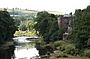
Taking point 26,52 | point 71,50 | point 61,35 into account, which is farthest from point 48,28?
point 71,50

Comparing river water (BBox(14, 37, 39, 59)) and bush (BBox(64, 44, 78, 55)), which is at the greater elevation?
bush (BBox(64, 44, 78, 55))

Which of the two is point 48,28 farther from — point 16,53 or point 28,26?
point 28,26

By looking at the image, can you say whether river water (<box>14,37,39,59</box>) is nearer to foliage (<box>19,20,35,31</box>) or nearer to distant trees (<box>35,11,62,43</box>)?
distant trees (<box>35,11,62,43</box>)

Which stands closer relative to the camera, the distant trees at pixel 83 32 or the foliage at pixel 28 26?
the distant trees at pixel 83 32

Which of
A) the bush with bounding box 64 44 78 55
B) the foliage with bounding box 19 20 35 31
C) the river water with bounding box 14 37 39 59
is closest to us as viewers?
the bush with bounding box 64 44 78 55

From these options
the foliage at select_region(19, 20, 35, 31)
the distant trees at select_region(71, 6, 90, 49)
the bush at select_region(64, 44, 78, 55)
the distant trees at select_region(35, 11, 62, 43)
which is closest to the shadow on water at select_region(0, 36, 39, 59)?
the bush at select_region(64, 44, 78, 55)

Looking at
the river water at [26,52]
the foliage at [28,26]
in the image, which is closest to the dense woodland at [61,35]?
the river water at [26,52]

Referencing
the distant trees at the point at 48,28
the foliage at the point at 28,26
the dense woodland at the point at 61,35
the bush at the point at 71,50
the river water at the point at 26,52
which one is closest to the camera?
the dense woodland at the point at 61,35

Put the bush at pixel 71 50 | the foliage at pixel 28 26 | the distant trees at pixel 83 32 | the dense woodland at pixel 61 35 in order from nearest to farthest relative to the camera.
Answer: the distant trees at pixel 83 32 < the dense woodland at pixel 61 35 < the bush at pixel 71 50 < the foliage at pixel 28 26

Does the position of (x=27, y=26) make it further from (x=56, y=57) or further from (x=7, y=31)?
(x=56, y=57)

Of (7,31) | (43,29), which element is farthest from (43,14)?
(7,31)

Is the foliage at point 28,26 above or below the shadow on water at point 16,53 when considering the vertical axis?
A: below

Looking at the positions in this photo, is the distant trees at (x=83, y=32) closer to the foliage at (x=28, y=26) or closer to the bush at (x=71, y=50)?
the bush at (x=71, y=50)

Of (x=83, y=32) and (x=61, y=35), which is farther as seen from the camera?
(x=61, y=35)
